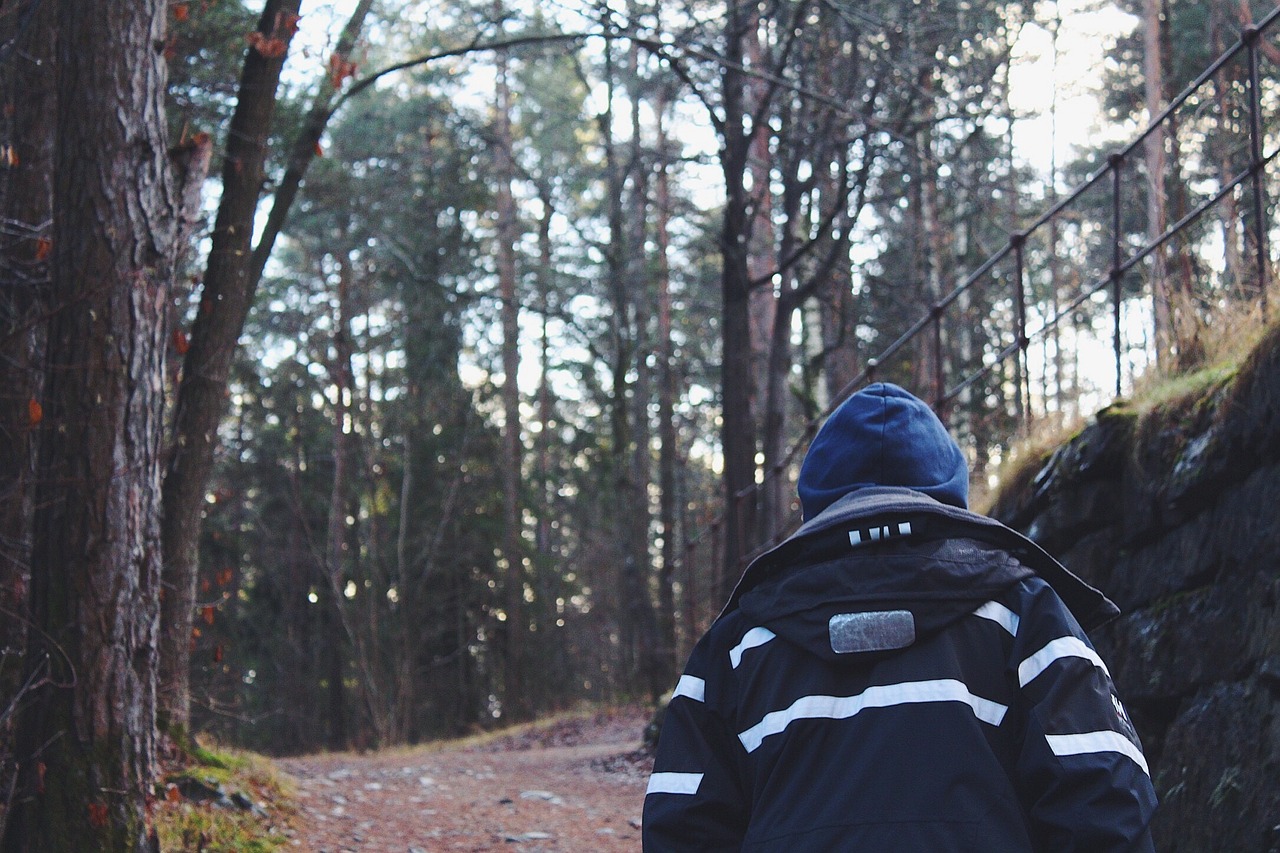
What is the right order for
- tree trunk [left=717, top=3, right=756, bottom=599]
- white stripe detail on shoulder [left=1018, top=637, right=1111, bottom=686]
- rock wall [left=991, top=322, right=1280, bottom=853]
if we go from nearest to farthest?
white stripe detail on shoulder [left=1018, top=637, right=1111, bottom=686]
rock wall [left=991, top=322, right=1280, bottom=853]
tree trunk [left=717, top=3, right=756, bottom=599]

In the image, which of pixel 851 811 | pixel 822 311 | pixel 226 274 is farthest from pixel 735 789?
pixel 822 311

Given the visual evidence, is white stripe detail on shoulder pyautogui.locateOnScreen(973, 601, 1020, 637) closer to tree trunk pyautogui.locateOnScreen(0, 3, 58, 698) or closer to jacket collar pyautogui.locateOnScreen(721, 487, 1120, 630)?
jacket collar pyautogui.locateOnScreen(721, 487, 1120, 630)

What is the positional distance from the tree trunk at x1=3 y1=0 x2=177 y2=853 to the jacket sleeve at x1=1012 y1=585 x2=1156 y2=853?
4.21 metres

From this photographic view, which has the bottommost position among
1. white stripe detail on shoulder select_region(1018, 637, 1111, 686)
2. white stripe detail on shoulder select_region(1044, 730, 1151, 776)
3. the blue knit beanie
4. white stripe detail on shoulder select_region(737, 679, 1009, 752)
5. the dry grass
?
white stripe detail on shoulder select_region(1044, 730, 1151, 776)

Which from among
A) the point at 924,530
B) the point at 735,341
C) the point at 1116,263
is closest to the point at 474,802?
the point at 1116,263

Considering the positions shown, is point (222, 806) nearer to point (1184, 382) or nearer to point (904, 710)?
point (1184, 382)

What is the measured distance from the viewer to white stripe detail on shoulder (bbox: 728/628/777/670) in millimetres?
2207

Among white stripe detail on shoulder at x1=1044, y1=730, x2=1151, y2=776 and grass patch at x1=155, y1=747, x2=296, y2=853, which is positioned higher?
white stripe detail on shoulder at x1=1044, y1=730, x2=1151, y2=776

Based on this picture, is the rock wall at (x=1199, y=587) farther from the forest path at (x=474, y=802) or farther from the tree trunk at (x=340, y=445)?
the tree trunk at (x=340, y=445)

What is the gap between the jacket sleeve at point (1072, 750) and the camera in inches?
73.6

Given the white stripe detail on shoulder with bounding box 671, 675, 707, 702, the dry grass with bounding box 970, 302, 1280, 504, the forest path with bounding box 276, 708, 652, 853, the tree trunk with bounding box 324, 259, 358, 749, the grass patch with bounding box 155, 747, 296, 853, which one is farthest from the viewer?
the tree trunk with bounding box 324, 259, 358, 749

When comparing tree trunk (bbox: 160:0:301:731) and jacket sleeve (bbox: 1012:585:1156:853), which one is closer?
jacket sleeve (bbox: 1012:585:1156:853)

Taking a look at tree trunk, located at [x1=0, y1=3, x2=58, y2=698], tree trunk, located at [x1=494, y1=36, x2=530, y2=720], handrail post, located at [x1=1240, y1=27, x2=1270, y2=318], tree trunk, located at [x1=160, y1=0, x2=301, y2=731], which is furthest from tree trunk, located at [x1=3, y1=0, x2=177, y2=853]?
tree trunk, located at [x1=494, y1=36, x2=530, y2=720]

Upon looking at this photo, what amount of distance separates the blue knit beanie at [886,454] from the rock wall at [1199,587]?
2027mm
